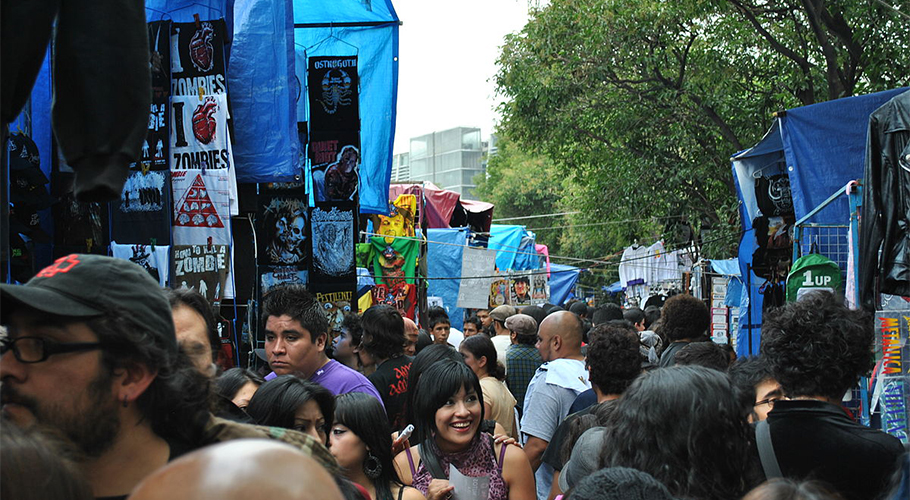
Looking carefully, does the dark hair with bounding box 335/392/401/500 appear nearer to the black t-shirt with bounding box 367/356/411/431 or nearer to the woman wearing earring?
the woman wearing earring

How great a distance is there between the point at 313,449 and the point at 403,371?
4.19 metres

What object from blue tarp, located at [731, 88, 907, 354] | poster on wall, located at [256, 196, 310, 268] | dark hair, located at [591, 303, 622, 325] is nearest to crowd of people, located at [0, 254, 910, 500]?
poster on wall, located at [256, 196, 310, 268]

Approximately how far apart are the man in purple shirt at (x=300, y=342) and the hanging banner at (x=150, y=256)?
95cm

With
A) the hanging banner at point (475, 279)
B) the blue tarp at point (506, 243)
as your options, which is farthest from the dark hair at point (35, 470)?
the blue tarp at point (506, 243)

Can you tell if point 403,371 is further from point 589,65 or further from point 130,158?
point 589,65

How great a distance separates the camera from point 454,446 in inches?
172

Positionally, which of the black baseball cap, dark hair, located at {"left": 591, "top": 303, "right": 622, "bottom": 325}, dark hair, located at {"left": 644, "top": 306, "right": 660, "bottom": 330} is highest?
the black baseball cap

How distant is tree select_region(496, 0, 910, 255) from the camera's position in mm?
14562

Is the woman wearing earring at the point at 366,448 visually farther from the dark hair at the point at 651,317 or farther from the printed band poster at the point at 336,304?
the dark hair at the point at 651,317

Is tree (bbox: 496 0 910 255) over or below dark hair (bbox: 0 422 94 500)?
over

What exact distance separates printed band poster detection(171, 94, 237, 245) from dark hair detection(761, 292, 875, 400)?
3920 mm

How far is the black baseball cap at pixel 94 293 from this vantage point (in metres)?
1.88

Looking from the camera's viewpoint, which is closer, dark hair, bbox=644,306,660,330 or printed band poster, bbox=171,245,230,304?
printed band poster, bbox=171,245,230,304

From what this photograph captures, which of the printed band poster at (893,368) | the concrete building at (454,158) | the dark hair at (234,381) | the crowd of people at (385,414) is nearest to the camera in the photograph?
the crowd of people at (385,414)
